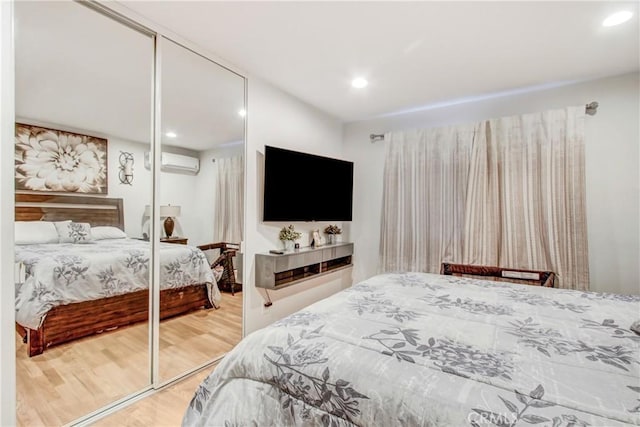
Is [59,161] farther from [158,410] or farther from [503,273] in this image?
[503,273]

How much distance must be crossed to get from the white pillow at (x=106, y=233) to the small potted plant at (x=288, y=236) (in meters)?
1.52

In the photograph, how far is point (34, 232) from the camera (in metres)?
1.68

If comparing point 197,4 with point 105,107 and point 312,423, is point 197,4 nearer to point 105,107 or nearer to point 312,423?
point 105,107

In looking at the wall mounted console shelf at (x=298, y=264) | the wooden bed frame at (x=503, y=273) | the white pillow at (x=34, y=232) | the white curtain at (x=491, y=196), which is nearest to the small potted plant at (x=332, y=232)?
the wall mounted console shelf at (x=298, y=264)

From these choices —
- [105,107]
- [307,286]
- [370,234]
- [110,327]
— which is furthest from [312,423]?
[370,234]

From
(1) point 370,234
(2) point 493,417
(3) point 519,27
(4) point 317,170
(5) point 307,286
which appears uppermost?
(3) point 519,27

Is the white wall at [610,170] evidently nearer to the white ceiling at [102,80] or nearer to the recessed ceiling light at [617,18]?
the recessed ceiling light at [617,18]

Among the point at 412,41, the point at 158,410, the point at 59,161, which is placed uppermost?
the point at 412,41

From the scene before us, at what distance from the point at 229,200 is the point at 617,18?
3011 millimetres

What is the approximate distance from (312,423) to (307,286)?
8.36ft

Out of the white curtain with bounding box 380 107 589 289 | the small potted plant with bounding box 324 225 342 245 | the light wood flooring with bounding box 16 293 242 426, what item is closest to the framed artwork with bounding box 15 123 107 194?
the light wood flooring with bounding box 16 293 242 426

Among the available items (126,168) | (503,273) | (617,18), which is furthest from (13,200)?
(503,273)

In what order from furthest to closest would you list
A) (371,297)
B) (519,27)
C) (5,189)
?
(519,27), (371,297), (5,189)

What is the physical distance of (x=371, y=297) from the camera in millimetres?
1873
